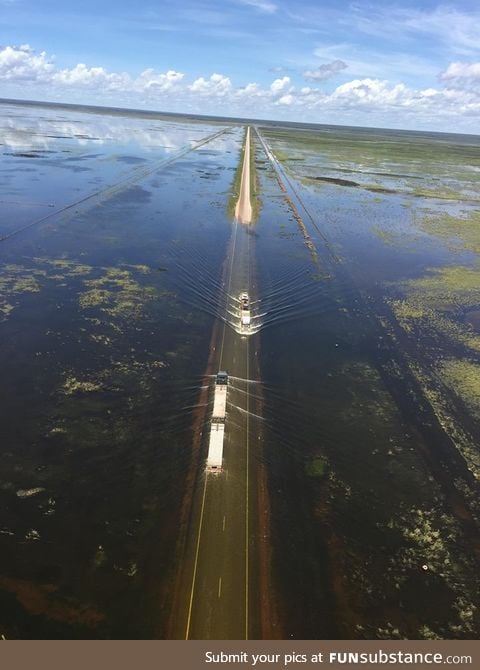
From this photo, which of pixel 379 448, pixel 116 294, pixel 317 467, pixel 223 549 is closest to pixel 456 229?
pixel 116 294

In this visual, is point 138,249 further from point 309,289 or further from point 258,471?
point 258,471

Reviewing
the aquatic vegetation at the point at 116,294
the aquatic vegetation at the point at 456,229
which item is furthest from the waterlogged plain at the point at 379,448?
the aquatic vegetation at the point at 116,294

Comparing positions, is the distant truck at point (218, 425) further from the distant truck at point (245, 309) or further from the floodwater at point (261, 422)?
the distant truck at point (245, 309)

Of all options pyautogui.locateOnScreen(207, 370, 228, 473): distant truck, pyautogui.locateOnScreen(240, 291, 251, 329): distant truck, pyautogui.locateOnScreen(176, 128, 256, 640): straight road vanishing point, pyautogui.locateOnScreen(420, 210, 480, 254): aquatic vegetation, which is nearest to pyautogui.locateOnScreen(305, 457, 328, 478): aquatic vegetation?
pyautogui.locateOnScreen(176, 128, 256, 640): straight road vanishing point

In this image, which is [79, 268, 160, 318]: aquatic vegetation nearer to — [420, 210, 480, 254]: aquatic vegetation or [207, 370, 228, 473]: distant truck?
[207, 370, 228, 473]: distant truck

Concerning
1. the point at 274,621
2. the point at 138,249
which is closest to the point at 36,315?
the point at 138,249
